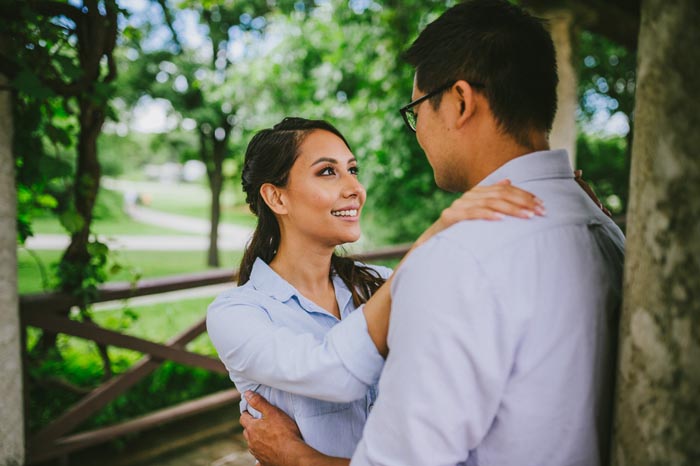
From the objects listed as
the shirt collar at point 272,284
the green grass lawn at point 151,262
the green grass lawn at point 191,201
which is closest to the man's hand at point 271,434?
the shirt collar at point 272,284

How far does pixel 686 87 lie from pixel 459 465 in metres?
0.83

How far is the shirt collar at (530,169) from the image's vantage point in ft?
3.86

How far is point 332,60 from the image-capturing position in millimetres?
8680

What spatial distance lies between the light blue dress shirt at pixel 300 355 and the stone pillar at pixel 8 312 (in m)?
1.32

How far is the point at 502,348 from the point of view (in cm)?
101

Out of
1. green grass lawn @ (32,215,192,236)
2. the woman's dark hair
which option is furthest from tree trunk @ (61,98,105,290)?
green grass lawn @ (32,215,192,236)

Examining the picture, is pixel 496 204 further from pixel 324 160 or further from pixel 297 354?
pixel 324 160

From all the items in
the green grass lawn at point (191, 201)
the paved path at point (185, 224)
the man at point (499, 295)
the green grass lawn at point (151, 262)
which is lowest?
the green grass lawn at point (191, 201)

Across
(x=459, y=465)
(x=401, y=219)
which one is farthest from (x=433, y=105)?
(x=401, y=219)

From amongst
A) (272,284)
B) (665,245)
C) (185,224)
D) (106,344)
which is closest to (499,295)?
(665,245)

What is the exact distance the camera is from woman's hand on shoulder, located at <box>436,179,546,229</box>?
42.2 inches

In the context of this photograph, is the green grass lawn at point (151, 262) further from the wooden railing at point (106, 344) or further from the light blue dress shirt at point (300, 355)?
the light blue dress shirt at point (300, 355)

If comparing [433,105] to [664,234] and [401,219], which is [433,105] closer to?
[664,234]

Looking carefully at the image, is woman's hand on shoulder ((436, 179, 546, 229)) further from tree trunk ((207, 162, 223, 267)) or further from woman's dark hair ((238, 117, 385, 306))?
tree trunk ((207, 162, 223, 267))
